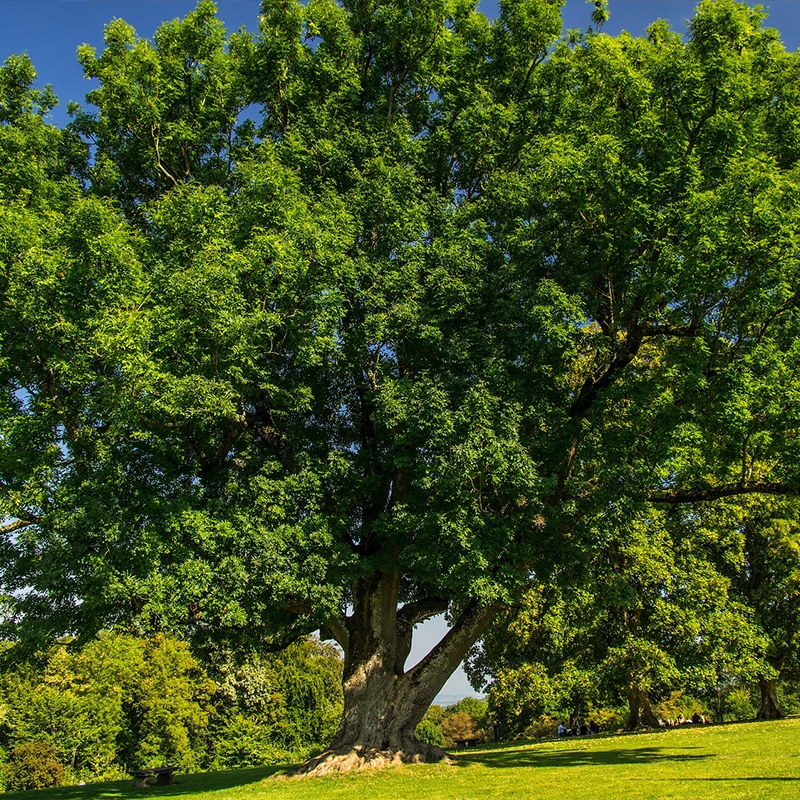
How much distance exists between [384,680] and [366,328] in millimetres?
8987

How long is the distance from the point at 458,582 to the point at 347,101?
1360cm

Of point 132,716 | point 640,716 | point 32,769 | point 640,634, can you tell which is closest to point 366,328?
A: point 640,634

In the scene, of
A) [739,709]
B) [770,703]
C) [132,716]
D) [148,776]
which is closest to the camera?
[148,776]

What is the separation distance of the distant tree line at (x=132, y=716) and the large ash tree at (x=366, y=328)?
20.3 m

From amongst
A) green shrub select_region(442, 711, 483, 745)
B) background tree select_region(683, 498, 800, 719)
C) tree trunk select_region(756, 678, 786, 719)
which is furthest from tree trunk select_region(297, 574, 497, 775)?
green shrub select_region(442, 711, 483, 745)

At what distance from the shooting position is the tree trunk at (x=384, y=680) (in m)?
16.3

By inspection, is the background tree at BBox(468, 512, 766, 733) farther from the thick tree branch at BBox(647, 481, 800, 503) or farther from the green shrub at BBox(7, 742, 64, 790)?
the green shrub at BBox(7, 742, 64, 790)

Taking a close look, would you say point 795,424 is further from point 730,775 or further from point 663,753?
point 663,753

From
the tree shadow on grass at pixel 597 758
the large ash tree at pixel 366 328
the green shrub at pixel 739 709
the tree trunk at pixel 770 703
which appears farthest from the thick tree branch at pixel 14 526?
the green shrub at pixel 739 709

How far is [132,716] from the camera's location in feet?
132

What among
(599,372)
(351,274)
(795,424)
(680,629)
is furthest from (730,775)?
(680,629)

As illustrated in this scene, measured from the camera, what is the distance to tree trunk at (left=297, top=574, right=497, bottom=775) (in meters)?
16.3

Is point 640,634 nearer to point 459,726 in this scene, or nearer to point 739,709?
point 739,709

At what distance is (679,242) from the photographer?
13789 millimetres
